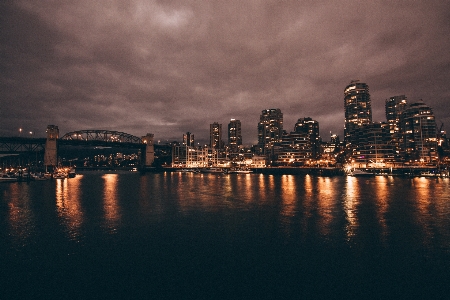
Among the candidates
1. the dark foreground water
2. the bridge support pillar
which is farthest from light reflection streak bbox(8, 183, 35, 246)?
the bridge support pillar

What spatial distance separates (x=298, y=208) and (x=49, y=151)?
17104 cm

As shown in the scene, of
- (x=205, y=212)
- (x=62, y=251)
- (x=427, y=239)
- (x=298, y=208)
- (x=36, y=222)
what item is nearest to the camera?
(x=62, y=251)

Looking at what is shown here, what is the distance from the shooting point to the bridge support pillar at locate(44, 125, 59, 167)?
15201cm

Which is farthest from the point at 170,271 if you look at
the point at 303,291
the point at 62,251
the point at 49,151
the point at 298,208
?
the point at 49,151

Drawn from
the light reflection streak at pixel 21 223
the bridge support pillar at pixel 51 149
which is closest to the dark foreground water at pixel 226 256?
the light reflection streak at pixel 21 223

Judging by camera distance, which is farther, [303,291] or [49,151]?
[49,151]

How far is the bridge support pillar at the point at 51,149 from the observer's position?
152 m

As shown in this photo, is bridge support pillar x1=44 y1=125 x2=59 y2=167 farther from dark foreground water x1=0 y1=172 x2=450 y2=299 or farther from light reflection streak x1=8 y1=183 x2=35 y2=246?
dark foreground water x1=0 y1=172 x2=450 y2=299

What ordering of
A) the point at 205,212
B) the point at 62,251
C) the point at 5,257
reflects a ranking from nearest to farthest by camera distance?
the point at 5,257 → the point at 62,251 → the point at 205,212

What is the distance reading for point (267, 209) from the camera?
40.5 m

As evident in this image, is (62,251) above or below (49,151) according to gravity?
below

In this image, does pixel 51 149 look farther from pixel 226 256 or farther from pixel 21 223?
pixel 226 256

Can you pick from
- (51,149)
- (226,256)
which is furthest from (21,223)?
(51,149)

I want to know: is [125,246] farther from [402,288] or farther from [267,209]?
[267,209]
